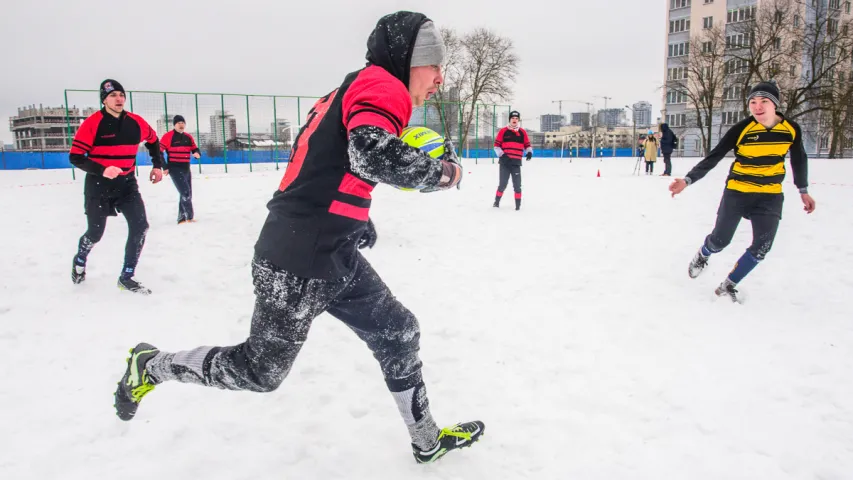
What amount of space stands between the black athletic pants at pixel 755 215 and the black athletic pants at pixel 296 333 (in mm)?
3985

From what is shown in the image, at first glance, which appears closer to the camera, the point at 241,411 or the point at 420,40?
the point at 420,40

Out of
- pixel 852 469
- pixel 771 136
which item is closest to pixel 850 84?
pixel 771 136

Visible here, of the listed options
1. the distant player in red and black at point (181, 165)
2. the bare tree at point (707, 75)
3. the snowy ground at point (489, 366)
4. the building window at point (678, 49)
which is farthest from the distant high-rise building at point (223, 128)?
the building window at point (678, 49)

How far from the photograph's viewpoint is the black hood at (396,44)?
2.12 meters

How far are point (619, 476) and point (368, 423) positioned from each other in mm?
1444

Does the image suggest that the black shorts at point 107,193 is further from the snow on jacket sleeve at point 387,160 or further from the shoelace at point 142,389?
the snow on jacket sleeve at point 387,160

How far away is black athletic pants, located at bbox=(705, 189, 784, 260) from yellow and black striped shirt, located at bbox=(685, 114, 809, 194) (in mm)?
69

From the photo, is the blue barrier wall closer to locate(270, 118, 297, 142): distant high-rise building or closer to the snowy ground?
locate(270, 118, 297, 142): distant high-rise building

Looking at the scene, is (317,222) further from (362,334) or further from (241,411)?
(241,411)

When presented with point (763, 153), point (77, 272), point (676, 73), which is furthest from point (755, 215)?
point (676, 73)

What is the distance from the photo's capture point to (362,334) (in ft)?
8.36

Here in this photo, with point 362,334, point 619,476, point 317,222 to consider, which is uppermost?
point 317,222

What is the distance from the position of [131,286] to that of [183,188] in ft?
14.2

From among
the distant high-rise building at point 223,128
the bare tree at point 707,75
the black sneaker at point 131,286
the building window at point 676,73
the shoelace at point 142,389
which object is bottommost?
the black sneaker at point 131,286
